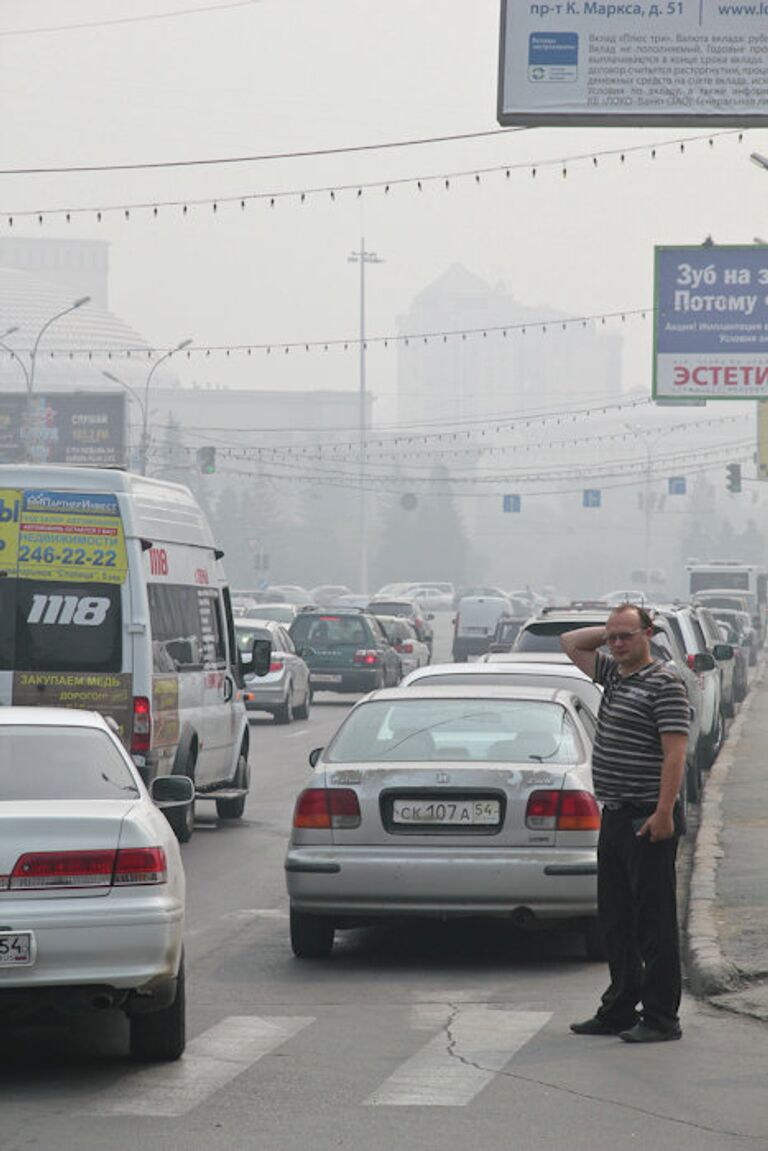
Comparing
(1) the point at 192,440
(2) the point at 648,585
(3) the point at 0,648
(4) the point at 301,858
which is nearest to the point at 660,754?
(4) the point at 301,858

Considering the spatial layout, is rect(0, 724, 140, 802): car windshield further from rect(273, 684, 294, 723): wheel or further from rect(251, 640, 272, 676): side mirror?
rect(273, 684, 294, 723): wheel

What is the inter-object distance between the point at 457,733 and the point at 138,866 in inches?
148

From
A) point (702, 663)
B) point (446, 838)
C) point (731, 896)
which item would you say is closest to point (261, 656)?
point (702, 663)

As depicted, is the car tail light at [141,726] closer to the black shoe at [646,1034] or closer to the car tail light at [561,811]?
the car tail light at [561,811]

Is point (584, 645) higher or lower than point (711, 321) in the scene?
lower

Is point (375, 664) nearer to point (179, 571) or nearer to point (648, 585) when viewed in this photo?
point (179, 571)

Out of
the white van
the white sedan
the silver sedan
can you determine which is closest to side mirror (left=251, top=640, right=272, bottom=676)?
the white van

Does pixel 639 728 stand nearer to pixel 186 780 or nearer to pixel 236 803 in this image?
pixel 186 780

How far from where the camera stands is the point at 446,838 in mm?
10844

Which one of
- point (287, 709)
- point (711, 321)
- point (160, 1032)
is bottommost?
point (287, 709)

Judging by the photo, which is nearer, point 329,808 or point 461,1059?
point 461,1059

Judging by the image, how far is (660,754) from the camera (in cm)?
914

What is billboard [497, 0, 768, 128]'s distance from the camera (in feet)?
53.7

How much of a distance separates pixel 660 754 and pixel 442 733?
2538 millimetres
